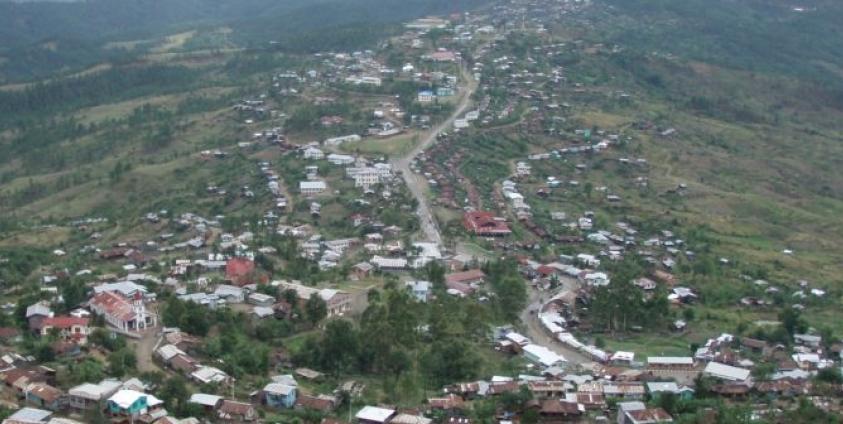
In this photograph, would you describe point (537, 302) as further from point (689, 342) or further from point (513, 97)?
point (513, 97)

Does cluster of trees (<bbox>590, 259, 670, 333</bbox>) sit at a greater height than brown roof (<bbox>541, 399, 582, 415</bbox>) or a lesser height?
lesser

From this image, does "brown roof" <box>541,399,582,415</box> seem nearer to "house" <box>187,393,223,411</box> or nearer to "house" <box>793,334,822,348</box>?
"house" <box>187,393,223,411</box>

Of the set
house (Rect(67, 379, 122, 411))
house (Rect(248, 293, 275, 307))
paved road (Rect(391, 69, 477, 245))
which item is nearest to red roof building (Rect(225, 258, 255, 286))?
house (Rect(248, 293, 275, 307))

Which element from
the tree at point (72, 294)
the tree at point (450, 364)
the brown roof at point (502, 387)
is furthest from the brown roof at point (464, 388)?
the tree at point (72, 294)

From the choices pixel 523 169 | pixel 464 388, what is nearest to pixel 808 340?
pixel 464 388

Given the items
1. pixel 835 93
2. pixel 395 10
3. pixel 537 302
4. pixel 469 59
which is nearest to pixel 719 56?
pixel 835 93

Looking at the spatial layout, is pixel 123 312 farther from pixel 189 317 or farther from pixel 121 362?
pixel 121 362
